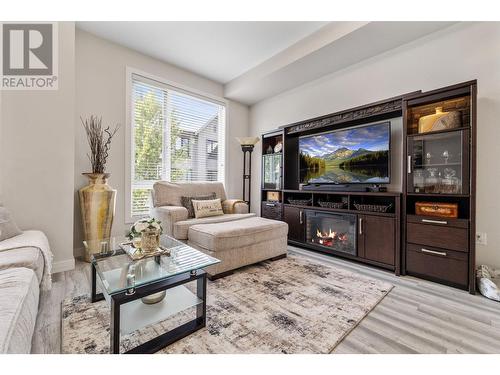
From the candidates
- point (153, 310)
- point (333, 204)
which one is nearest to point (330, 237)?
point (333, 204)

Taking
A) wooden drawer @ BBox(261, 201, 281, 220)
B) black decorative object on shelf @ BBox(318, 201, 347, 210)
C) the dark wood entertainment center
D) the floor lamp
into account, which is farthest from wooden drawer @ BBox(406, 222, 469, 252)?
the floor lamp

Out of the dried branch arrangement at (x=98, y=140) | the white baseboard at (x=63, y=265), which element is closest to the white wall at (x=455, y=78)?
the dried branch arrangement at (x=98, y=140)

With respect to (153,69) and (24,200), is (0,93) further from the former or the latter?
(153,69)

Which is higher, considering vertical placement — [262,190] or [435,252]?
[262,190]

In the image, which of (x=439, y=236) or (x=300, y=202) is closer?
(x=439, y=236)

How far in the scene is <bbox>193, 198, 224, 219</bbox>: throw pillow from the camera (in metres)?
3.02

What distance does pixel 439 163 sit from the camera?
2189mm

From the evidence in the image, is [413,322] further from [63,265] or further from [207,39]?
[207,39]

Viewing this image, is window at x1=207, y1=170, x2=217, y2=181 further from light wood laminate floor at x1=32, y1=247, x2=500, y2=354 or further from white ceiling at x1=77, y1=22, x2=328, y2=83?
light wood laminate floor at x1=32, y1=247, x2=500, y2=354

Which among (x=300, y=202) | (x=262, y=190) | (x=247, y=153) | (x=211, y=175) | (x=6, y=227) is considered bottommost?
(x=6, y=227)

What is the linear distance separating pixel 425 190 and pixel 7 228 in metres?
3.69

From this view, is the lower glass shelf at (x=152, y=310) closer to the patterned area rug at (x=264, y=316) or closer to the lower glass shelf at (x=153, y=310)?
the lower glass shelf at (x=153, y=310)
